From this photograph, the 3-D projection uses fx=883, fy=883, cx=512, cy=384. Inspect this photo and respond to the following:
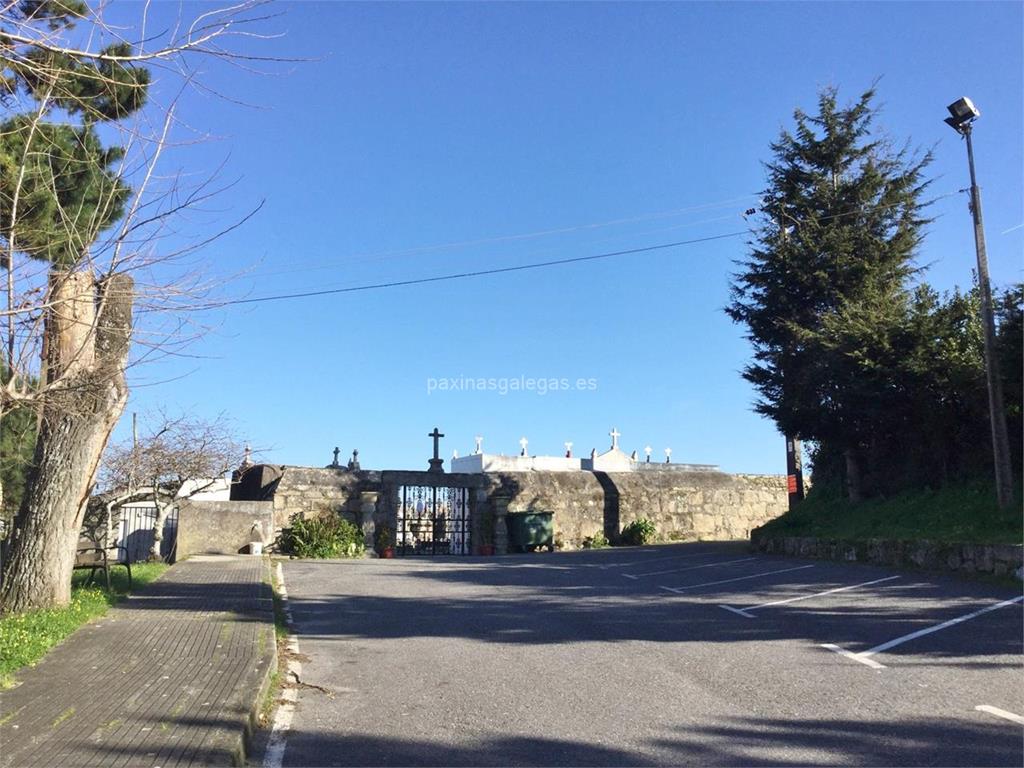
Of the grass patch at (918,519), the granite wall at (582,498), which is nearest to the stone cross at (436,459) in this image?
the granite wall at (582,498)

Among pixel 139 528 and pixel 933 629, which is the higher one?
pixel 139 528

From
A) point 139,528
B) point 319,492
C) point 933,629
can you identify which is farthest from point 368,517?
point 933,629

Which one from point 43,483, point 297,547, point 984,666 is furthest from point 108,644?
point 297,547

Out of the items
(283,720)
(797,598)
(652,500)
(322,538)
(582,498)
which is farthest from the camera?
(652,500)

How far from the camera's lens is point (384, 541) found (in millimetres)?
22797

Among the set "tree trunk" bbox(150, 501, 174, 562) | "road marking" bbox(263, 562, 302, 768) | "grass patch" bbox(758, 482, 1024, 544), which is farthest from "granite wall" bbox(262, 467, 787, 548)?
"road marking" bbox(263, 562, 302, 768)

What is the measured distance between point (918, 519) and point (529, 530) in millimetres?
10579

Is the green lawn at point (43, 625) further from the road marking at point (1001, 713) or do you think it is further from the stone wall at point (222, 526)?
the stone wall at point (222, 526)

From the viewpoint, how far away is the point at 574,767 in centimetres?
496

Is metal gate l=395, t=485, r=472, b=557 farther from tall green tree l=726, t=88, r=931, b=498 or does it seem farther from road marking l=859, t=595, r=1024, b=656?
road marking l=859, t=595, r=1024, b=656

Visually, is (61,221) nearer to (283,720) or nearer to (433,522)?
(283,720)

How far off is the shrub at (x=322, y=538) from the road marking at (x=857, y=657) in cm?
1483

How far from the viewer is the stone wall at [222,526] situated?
20.4 m

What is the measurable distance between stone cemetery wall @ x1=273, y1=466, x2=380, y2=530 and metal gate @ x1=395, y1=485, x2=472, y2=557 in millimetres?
1168
